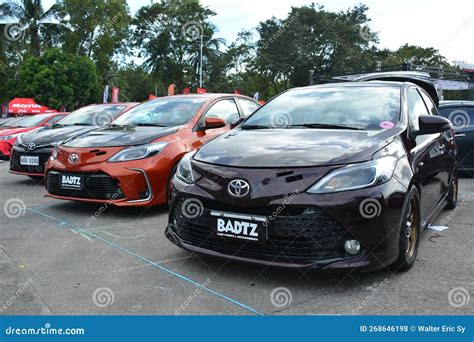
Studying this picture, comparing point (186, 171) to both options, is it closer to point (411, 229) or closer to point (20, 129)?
point (411, 229)

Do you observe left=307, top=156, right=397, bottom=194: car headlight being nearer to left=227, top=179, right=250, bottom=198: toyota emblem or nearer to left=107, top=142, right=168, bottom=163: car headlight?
left=227, top=179, right=250, bottom=198: toyota emblem

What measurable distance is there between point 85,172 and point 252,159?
2.43 m

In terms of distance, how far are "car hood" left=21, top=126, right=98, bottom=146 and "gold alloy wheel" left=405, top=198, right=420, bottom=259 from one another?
482cm

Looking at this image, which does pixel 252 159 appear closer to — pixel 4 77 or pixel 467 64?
pixel 467 64

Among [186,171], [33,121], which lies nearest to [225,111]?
[186,171]

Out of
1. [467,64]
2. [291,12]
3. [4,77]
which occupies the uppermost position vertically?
[291,12]

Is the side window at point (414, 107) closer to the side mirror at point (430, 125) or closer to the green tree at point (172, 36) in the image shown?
the side mirror at point (430, 125)

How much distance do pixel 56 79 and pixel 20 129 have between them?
21.2m

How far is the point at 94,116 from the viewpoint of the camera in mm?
7926

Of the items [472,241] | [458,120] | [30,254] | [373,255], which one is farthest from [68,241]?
[458,120]

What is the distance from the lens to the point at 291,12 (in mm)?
42719

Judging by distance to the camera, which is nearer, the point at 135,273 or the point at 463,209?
the point at 135,273

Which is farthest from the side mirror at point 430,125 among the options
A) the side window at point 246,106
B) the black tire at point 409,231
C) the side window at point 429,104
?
the side window at point 246,106

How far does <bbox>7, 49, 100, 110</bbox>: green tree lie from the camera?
98.8ft
